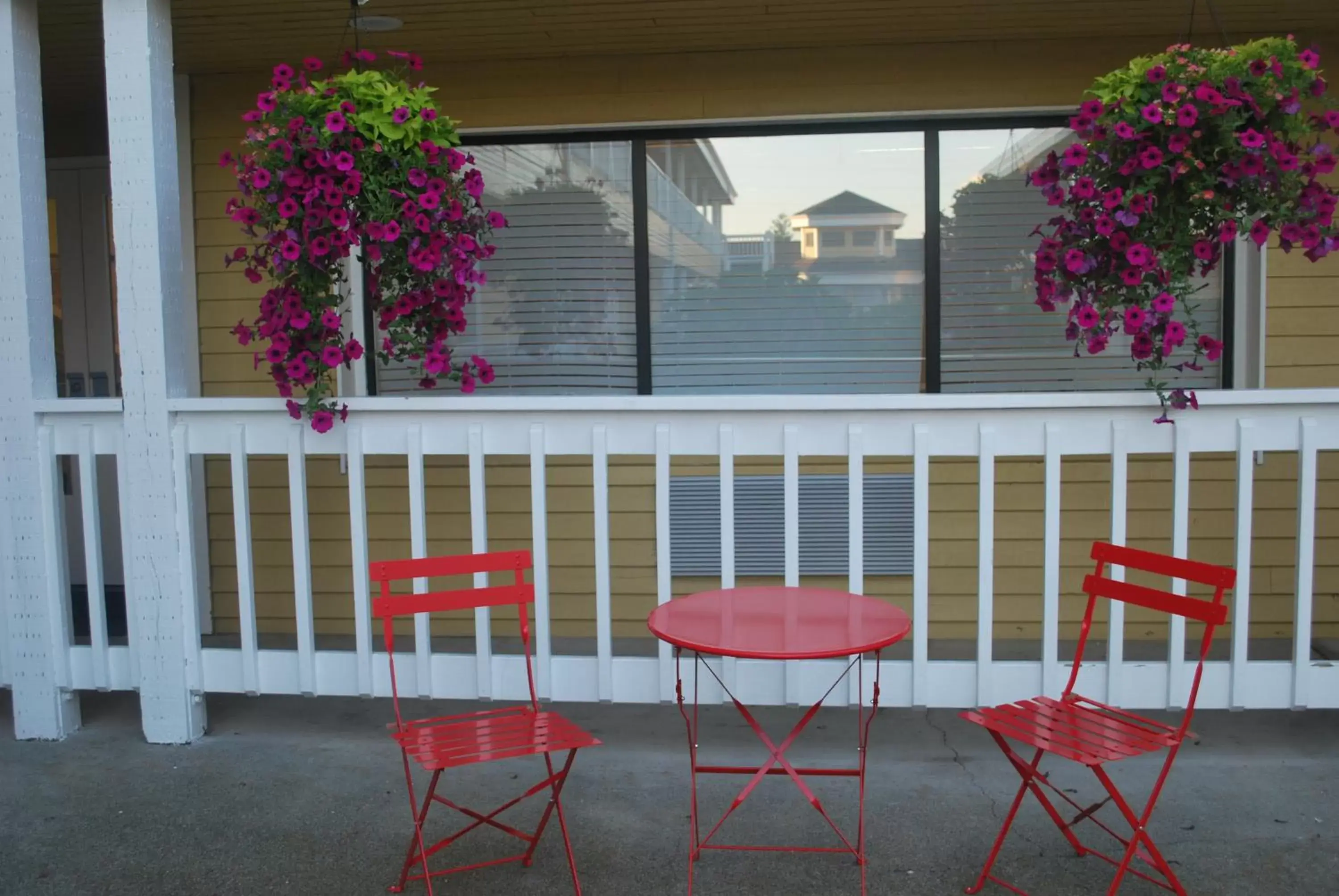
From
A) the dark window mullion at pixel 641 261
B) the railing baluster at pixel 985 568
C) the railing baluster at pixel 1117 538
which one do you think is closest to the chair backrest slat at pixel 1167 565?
the railing baluster at pixel 1117 538

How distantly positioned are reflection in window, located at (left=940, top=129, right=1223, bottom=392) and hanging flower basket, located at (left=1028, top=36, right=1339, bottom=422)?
1.51 metres

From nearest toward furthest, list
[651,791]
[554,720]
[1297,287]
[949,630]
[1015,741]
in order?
[554,720]
[651,791]
[1015,741]
[1297,287]
[949,630]

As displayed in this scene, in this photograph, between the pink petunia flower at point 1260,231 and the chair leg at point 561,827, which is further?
the pink petunia flower at point 1260,231

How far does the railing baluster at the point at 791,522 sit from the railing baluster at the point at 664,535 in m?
0.37

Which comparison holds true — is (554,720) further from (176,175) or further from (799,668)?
(176,175)

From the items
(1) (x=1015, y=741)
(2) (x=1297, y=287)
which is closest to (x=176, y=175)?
(1) (x=1015, y=741)

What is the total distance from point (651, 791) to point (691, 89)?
117 inches

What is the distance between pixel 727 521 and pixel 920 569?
2.05ft

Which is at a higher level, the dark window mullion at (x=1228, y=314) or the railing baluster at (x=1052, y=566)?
the dark window mullion at (x=1228, y=314)

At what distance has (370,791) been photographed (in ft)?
11.4

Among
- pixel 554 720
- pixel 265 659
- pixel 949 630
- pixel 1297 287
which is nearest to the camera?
pixel 554 720

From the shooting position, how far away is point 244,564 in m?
3.76

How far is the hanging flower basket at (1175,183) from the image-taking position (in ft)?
10.0

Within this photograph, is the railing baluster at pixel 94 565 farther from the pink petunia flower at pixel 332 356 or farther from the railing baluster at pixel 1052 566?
the railing baluster at pixel 1052 566
